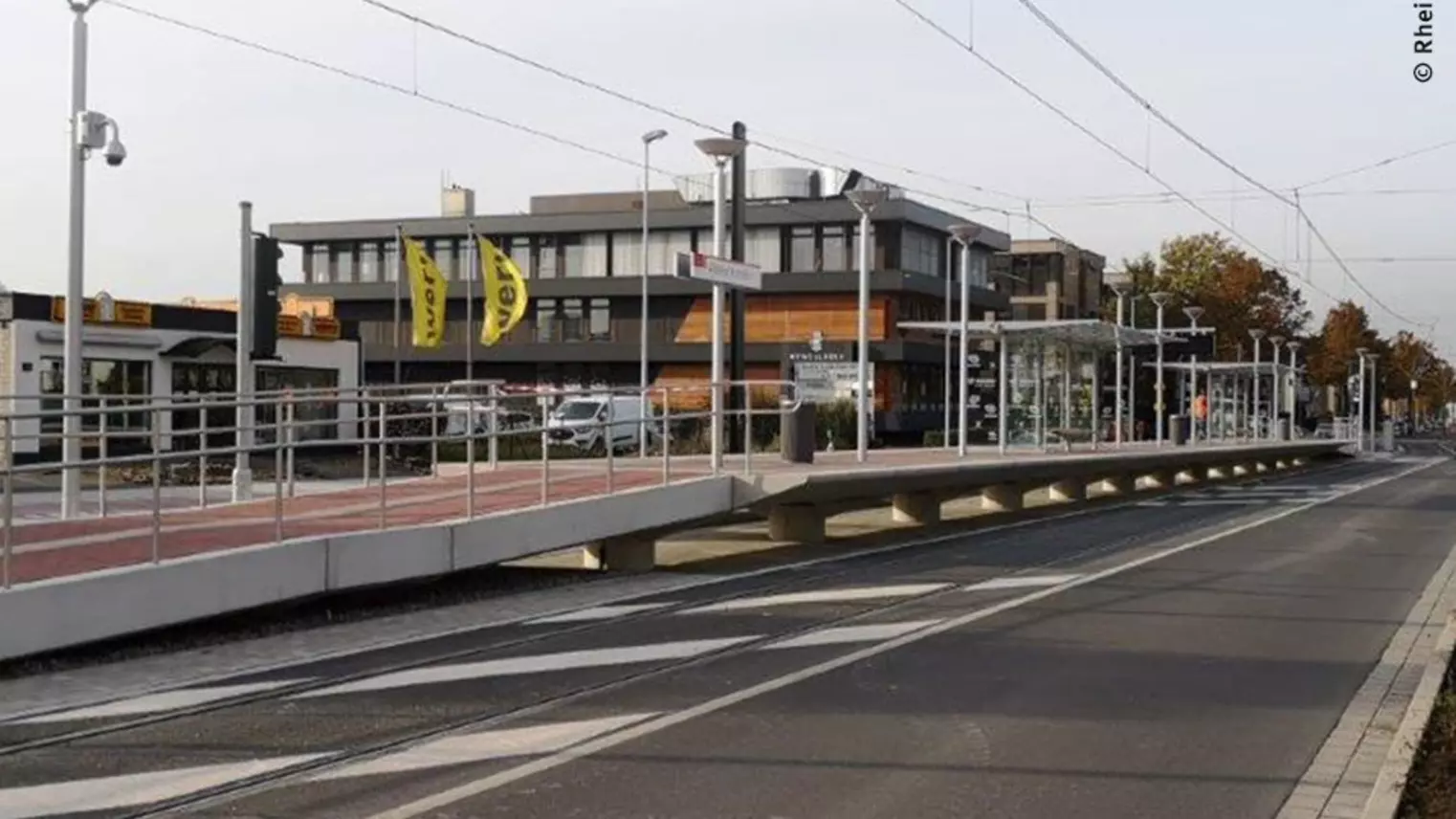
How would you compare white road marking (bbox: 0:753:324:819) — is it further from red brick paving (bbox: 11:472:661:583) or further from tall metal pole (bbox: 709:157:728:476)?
tall metal pole (bbox: 709:157:728:476)

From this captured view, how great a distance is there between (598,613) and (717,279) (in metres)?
7.58

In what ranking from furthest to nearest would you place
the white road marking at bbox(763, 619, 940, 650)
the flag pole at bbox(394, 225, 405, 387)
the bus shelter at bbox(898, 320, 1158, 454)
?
the flag pole at bbox(394, 225, 405, 387), the bus shelter at bbox(898, 320, 1158, 454), the white road marking at bbox(763, 619, 940, 650)

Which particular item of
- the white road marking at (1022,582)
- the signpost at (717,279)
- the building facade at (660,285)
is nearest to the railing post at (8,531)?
the white road marking at (1022,582)

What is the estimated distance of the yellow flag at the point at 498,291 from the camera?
46.0 meters

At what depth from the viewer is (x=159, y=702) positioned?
9.00 m

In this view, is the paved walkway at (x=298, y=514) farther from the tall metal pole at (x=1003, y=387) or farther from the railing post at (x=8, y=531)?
the tall metal pole at (x=1003, y=387)

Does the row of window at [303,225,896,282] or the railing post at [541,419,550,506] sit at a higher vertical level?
the row of window at [303,225,896,282]

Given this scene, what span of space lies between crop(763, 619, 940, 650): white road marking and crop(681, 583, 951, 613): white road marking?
1.48 m

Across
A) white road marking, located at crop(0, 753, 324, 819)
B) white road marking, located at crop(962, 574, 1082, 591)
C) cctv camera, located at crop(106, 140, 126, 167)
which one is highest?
cctv camera, located at crop(106, 140, 126, 167)

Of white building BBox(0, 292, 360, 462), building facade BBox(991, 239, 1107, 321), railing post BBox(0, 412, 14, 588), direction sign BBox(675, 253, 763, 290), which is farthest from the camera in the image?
building facade BBox(991, 239, 1107, 321)

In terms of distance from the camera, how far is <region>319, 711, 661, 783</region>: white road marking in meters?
7.36

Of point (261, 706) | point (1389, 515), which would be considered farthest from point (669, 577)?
point (1389, 515)

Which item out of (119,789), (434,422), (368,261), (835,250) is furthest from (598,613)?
(368,261)

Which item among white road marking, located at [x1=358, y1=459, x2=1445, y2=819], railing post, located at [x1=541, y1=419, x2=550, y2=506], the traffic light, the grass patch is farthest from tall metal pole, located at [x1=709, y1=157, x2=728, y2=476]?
the grass patch
